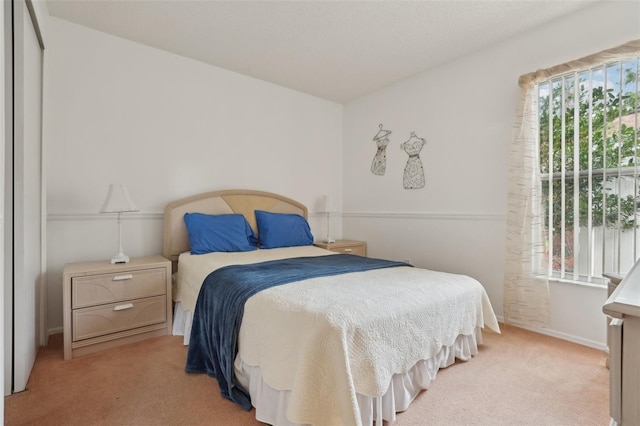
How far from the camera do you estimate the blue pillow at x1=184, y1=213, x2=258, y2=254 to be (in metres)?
2.81

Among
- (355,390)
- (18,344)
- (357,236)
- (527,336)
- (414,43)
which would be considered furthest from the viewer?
(357,236)

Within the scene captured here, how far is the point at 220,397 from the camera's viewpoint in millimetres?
1709

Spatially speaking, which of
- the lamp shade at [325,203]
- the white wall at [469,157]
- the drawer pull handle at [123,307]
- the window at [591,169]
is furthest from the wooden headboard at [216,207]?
the window at [591,169]

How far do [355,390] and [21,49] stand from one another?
2.44 meters

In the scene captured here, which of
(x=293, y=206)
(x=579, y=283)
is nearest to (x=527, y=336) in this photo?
(x=579, y=283)

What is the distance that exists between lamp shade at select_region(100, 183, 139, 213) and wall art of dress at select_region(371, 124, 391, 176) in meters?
2.63

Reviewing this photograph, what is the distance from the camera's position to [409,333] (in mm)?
1601

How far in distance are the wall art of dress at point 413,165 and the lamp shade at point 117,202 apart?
2.66 meters

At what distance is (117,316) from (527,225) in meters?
3.15

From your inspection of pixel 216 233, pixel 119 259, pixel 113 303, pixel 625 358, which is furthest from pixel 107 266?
pixel 625 358

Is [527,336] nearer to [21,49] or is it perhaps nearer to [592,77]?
[592,77]

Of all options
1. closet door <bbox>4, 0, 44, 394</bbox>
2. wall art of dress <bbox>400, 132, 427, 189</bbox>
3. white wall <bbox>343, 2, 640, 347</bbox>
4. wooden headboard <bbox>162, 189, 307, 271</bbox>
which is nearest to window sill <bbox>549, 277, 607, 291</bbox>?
white wall <bbox>343, 2, 640, 347</bbox>

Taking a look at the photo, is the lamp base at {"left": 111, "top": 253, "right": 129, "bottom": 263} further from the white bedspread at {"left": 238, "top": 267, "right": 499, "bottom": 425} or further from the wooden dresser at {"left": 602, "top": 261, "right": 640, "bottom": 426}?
the wooden dresser at {"left": 602, "top": 261, "right": 640, "bottom": 426}

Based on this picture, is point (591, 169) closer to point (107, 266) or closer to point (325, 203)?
point (325, 203)
